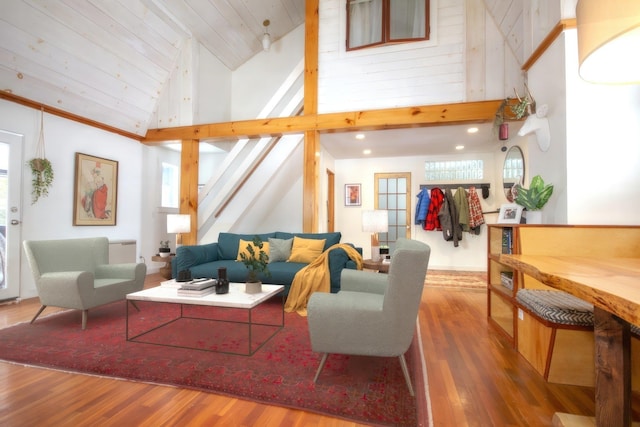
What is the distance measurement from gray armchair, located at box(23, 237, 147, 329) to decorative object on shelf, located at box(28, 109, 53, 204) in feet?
3.93

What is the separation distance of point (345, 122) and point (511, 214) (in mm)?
2255

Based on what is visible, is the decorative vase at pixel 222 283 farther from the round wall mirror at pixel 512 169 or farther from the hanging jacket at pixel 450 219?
the hanging jacket at pixel 450 219

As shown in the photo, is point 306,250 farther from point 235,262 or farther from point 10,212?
point 10,212

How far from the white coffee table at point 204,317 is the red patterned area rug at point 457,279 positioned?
277 cm

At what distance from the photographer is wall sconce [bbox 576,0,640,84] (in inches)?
33.9

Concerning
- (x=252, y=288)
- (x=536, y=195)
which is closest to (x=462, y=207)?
(x=536, y=195)

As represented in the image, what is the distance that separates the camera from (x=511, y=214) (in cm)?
291

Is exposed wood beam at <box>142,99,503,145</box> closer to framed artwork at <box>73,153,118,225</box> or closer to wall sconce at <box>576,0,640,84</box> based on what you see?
framed artwork at <box>73,153,118,225</box>

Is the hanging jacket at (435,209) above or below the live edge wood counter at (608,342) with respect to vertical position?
above

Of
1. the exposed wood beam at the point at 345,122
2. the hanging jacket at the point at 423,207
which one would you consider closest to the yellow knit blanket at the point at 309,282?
the exposed wood beam at the point at 345,122

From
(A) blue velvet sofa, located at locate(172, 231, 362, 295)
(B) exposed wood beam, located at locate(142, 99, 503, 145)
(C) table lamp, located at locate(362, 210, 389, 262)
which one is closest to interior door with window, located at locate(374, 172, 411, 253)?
(B) exposed wood beam, located at locate(142, 99, 503, 145)

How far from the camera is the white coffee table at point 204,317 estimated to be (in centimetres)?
214

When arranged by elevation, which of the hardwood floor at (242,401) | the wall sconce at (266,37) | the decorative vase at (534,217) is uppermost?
the wall sconce at (266,37)

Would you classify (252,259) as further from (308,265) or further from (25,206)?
(25,206)
